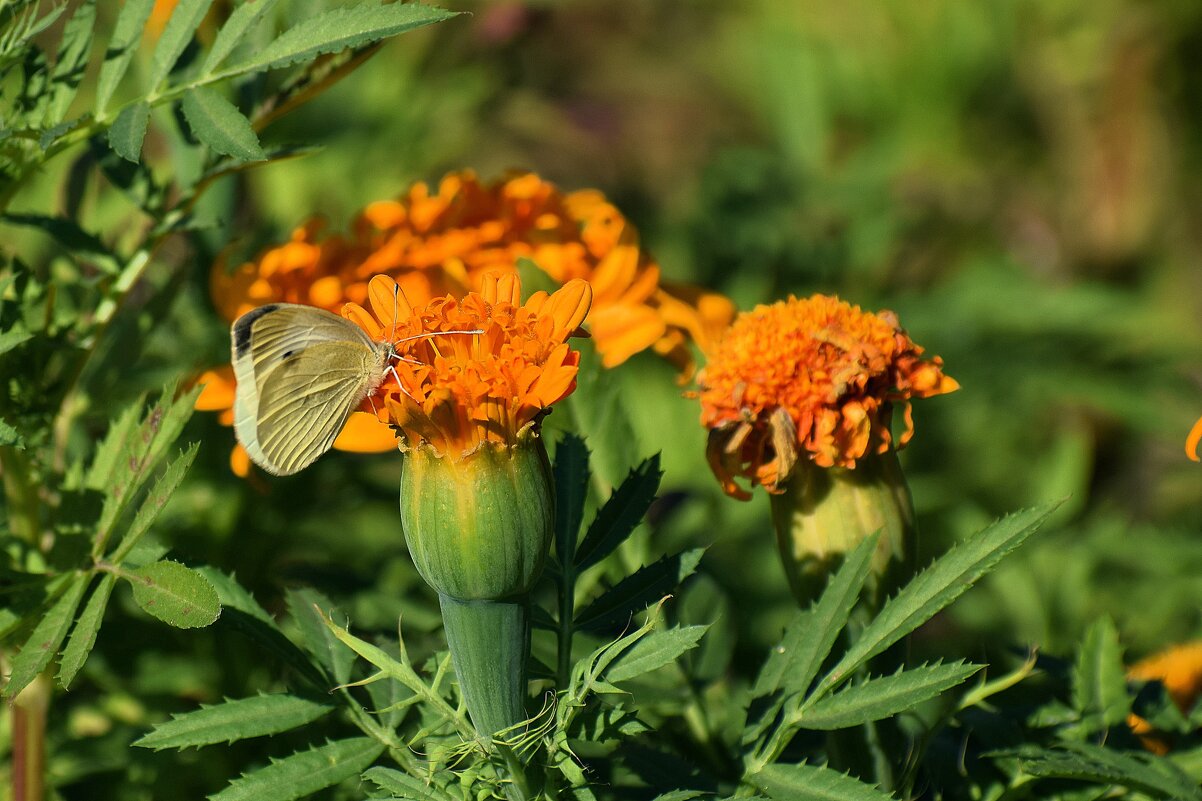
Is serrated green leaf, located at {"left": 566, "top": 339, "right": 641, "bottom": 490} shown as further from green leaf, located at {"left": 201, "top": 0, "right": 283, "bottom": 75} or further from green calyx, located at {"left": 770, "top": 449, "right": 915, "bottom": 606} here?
green leaf, located at {"left": 201, "top": 0, "right": 283, "bottom": 75}

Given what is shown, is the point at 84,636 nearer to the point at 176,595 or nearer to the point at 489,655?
the point at 176,595

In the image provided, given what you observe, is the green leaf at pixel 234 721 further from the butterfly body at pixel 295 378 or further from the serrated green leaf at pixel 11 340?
the serrated green leaf at pixel 11 340

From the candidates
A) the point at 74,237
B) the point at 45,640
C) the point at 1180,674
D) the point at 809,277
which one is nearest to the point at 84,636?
the point at 45,640

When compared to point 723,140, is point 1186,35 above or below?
above

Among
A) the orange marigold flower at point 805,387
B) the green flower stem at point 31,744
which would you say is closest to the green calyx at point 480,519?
the orange marigold flower at point 805,387

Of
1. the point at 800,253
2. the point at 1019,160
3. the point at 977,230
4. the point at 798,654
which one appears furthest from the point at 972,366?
the point at 798,654

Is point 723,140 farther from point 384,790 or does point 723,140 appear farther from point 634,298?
point 384,790

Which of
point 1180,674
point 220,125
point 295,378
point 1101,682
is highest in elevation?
point 220,125
